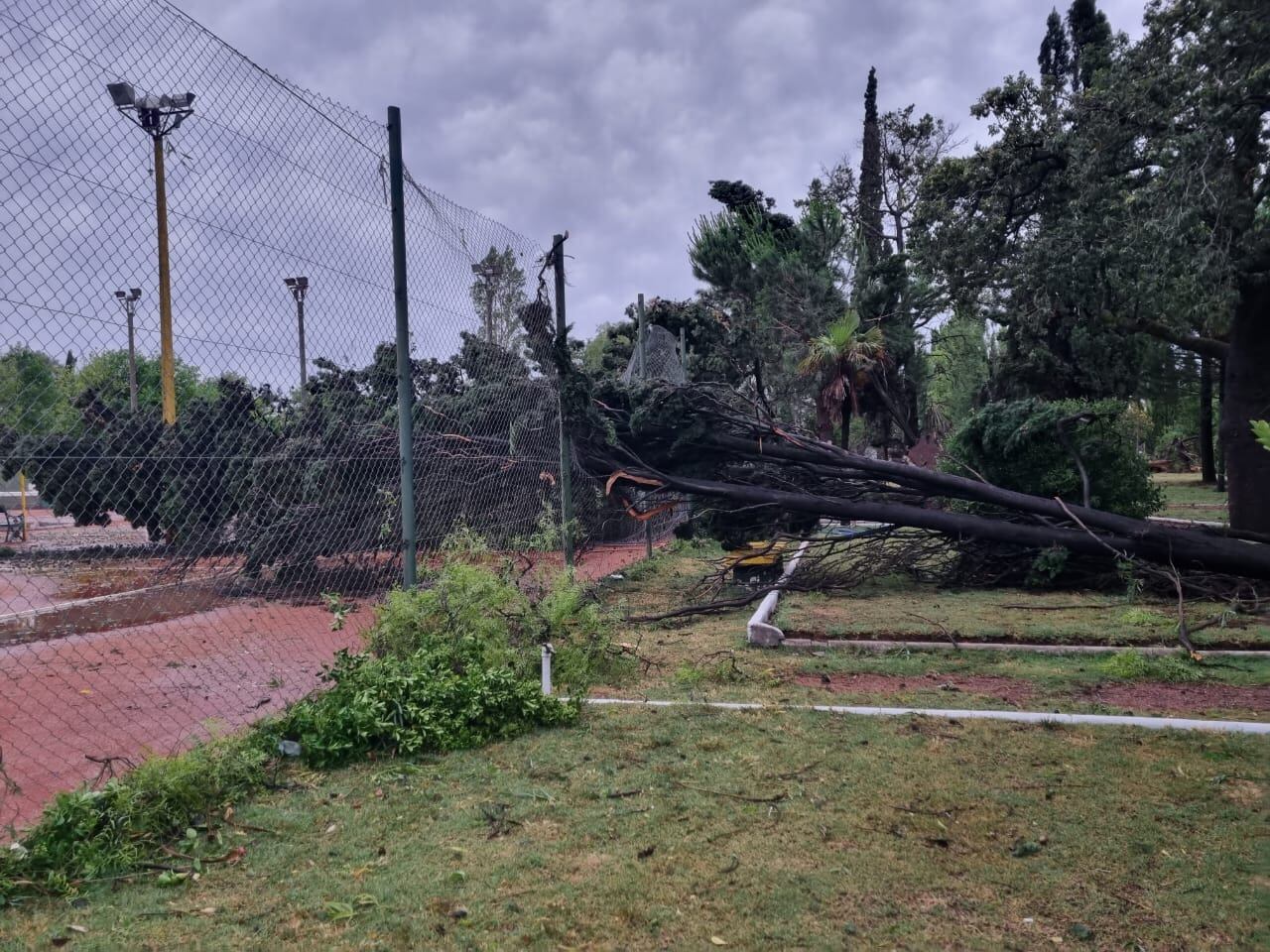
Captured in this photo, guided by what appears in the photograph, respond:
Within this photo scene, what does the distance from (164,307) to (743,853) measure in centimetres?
297

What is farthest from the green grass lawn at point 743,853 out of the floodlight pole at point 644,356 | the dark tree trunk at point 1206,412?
the dark tree trunk at point 1206,412

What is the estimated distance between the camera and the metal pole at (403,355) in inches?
193

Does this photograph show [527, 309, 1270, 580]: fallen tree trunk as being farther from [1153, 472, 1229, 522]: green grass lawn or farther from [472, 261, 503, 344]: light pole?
[1153, 472, 1229, 522]: green grass lawn

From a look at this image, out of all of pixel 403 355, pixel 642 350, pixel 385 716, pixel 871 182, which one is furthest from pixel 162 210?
Answer: pixel 871 182

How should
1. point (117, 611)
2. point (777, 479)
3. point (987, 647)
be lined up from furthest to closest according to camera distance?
point (777, 479) < point (987, 647) < point (117, 611)

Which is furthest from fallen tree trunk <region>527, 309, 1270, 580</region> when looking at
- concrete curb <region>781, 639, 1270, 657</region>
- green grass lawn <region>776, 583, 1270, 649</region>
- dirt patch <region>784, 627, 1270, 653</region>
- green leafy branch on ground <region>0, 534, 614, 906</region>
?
green leafy branch on ground <region>0, 534, 614, 906</region>

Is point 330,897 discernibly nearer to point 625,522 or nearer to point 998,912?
point 998,912

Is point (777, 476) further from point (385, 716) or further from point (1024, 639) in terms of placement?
point (385, 716)

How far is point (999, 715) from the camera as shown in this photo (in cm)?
434

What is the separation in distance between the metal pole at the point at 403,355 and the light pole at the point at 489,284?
148 cm

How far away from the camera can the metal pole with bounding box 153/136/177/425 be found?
→ 3.33m

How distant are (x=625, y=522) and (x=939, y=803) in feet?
27.8

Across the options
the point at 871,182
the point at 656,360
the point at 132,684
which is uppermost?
the point at 871,182

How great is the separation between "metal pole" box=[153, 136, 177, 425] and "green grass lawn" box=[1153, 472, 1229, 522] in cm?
1316
